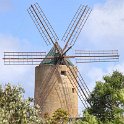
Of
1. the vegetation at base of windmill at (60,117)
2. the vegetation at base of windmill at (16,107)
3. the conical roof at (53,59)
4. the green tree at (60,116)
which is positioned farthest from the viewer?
the conical roof at (53,59)

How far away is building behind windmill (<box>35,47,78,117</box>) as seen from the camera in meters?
72.1

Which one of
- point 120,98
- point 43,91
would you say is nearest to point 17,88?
point 120,98

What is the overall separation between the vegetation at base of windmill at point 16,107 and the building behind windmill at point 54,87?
127 ft

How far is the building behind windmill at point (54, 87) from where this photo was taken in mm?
72125

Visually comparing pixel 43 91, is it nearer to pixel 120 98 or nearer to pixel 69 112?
pixel 69 112

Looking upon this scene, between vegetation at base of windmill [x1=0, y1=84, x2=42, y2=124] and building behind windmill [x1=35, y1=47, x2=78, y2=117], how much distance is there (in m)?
38.7

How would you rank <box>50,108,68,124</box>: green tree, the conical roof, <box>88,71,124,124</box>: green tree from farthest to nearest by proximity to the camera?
the conical roof
<box>50,108,68,124</box>: green tree
<box>88,71,124,124</box>: green tree

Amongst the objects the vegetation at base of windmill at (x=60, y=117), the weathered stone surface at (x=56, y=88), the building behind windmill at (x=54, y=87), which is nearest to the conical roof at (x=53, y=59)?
the building behind windmill at (x=54, y=87)

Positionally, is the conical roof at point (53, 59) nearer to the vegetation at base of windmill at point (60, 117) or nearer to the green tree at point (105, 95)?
the vegetation at base of windmill at point (60, 117)

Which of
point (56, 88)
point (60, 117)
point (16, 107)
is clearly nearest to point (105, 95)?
point (60, 117)

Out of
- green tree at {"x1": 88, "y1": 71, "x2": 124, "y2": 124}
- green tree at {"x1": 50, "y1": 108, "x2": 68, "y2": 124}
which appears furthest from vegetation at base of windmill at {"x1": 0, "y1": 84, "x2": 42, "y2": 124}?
green tree at {"x1": 50, "y1": 108, "x2": 68, "y2": 124}

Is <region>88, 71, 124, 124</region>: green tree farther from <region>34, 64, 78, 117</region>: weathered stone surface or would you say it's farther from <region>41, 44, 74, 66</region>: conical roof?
<region>41, 44, 74, 66</region>: conical roof

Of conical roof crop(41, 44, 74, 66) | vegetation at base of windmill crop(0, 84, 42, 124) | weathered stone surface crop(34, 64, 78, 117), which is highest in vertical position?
conical roof crop(41, 44, 74, 66)

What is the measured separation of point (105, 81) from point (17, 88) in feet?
95.6
